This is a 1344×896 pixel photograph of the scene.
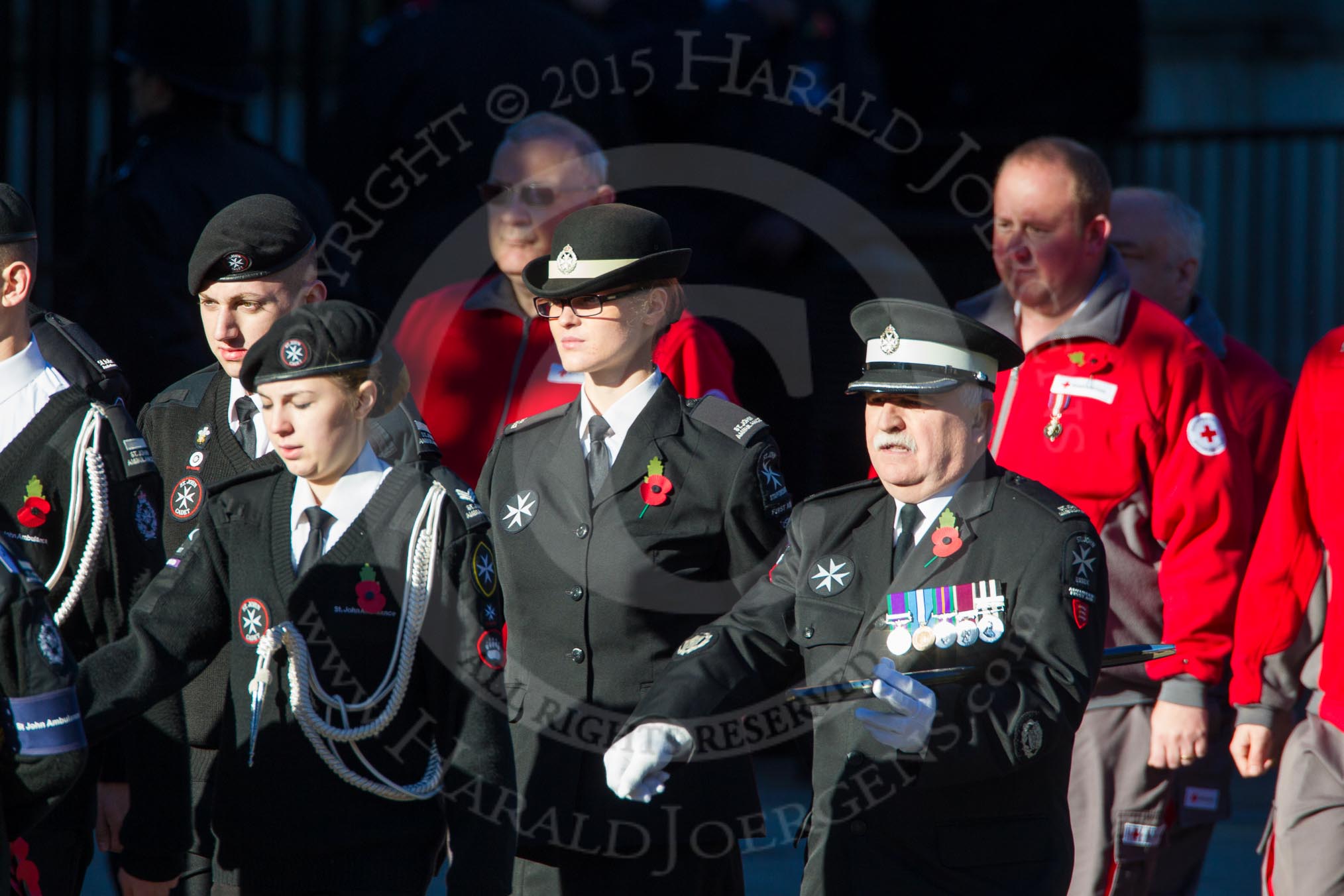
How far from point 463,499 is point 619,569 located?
1.94 ft

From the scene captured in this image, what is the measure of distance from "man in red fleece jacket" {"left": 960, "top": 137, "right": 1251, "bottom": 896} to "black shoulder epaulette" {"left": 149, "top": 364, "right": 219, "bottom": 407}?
1.96 meters

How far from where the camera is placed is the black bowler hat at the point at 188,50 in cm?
622

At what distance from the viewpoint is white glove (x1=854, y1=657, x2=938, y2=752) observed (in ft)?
10.8

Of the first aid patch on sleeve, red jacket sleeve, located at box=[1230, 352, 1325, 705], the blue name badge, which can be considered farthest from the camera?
the first aid patch on sleeve

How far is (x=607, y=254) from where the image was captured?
168 inches

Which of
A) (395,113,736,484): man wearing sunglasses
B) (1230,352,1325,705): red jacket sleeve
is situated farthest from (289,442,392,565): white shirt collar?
(1230,352,1325,705): red jacket sleeve

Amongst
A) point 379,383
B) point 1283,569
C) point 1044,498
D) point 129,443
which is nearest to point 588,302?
point 379,383

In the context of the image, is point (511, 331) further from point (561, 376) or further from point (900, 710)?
point (900, 710)

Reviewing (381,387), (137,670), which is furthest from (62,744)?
(381,387)

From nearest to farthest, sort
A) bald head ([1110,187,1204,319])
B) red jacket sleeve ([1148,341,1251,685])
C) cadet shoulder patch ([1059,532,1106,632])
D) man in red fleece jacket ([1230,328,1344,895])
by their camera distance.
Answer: cadet shoulder patch ([1059,532,1106,632]), man in red fleece jacket ([1230,328,1344,895]), red jacket sleeve ([1148,341,1251,685]), bald head ([1110,187,1204,319])

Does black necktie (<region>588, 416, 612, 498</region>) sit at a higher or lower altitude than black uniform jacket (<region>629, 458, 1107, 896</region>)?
higher

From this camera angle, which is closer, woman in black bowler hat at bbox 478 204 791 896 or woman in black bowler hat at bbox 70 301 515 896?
woman in black bowler hat at bbox 70 301 515 896

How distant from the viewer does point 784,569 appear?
3875mm

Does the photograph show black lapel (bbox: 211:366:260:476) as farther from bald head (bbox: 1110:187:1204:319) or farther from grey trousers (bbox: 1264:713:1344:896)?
bald head (bbox: 1110:187:1204:319)
